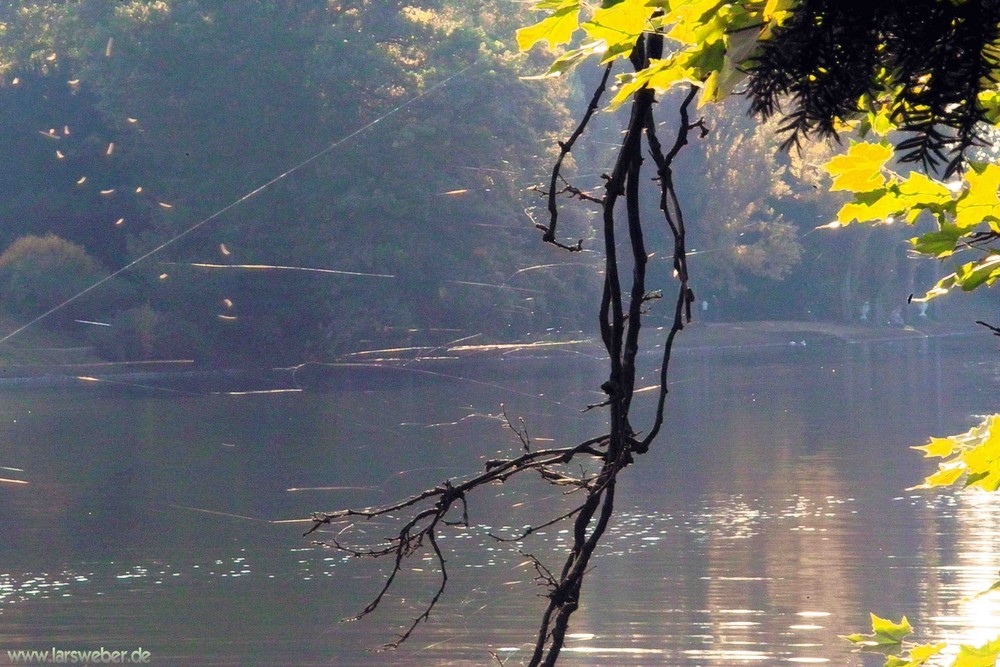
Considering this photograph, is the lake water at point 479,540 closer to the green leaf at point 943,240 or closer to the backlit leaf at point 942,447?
the backlit leaf at point 942,447

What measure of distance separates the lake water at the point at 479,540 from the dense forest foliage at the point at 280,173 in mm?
17776

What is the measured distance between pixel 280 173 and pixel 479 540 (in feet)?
108

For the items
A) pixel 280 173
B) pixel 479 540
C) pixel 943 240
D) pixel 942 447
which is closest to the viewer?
pixel 943 240

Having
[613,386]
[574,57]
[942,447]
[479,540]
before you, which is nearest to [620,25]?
[574,57]

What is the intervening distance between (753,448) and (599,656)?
10897 millimetres

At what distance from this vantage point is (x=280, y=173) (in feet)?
147

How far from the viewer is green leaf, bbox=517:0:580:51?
1.87 m

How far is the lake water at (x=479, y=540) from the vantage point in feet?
32.1

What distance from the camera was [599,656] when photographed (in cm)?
923

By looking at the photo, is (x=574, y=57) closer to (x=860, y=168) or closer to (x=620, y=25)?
(x=620, y=25)

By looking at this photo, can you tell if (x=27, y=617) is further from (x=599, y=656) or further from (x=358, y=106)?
(x=358, y=106)

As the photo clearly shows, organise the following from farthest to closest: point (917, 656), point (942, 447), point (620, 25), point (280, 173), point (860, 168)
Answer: point (280, 173) → point (942, 447) → point (917, 656) → point (860, 168) → point (620, 25)

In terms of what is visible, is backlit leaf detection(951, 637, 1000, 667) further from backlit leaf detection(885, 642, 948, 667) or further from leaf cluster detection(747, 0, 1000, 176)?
leaf cluster detection(747, 0, 1000, 176)

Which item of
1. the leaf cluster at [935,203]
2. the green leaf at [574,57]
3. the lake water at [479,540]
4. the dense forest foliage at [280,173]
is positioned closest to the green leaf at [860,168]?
the leaf cluster at [935,203]
